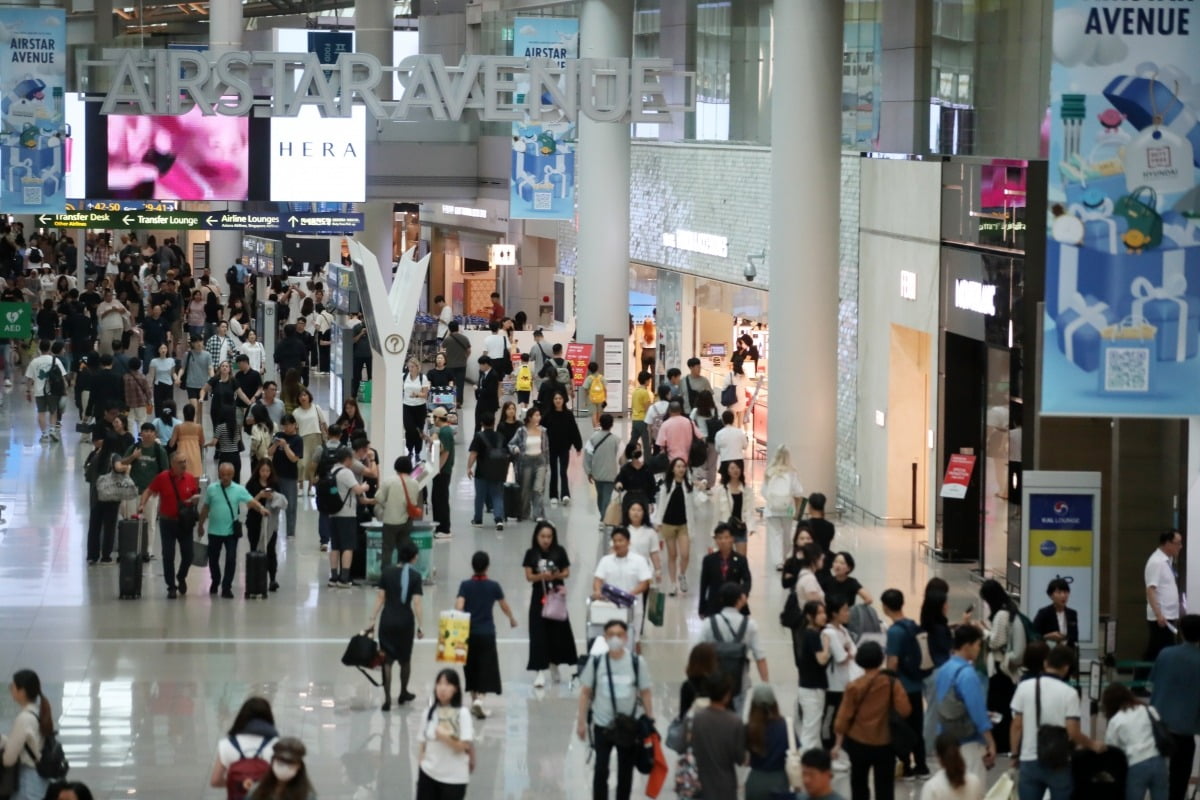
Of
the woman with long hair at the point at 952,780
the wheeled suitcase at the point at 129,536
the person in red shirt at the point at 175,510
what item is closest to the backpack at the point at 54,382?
the wheeled suitcase at the point at 129,536

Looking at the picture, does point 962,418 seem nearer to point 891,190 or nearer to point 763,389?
point 891,190

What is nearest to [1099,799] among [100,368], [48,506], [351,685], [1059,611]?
[1059,611]

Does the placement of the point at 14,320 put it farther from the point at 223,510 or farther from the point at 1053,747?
the point at 1053,747

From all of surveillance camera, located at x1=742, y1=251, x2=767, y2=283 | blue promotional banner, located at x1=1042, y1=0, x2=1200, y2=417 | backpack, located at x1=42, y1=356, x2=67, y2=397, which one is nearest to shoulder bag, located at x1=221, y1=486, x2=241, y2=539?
blue promotional banner, located at x1=1042, y1=0, x2=1200, y2=417

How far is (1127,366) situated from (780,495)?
22.4ft

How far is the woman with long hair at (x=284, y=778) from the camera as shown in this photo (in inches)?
338

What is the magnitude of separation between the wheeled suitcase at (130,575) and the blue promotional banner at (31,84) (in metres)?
7.21

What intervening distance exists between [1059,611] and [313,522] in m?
10.5

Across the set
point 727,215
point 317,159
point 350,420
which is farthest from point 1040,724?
point 317,159

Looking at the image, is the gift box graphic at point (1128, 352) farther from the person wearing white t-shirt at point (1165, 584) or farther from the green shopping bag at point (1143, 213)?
the person wearing white t-shirt at point (1165, 584)

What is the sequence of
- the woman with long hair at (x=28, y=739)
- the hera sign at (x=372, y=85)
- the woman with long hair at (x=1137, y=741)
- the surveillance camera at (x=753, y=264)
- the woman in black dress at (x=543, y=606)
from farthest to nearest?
the surveillance camera at (x=753, y=264) < the hera sign at (x=372, y=85) < the woman in black dress at (x=543, y=606) < the woman with long hair at (x=1137, y=741) < the woman with long hair at (x=28, y=739)

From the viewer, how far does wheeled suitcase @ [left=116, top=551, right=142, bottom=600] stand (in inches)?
684

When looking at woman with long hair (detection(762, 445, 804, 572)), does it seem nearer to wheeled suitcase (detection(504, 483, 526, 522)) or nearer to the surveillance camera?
wheeled suitcase (detection(504, 483, 526, 522))

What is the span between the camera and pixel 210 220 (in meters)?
33.8
